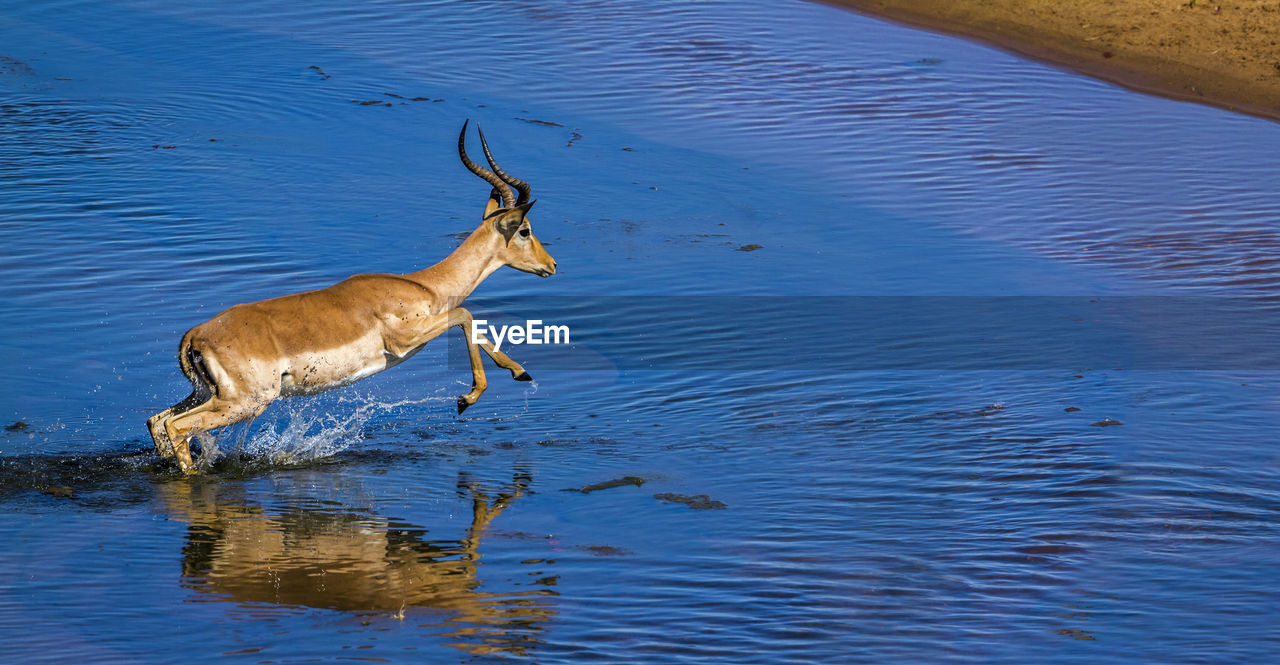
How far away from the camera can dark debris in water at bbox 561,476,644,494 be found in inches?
300

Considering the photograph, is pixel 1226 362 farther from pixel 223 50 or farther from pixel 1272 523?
pixel 223 50

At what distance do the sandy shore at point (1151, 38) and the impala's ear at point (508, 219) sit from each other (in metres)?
9.88

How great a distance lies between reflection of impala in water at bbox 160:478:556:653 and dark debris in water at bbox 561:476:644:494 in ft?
0.97

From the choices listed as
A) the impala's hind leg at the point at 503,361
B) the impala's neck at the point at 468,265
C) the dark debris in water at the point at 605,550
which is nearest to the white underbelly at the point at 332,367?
the impala's hind leg at the point at 503,361

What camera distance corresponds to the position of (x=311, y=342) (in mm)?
7984

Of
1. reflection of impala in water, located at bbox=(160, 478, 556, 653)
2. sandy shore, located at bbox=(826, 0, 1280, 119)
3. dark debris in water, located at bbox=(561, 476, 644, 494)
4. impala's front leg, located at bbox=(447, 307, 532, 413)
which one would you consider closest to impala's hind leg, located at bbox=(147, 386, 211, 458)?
reflection of impala in water, located at bbox=(160, 478, 556, 653)

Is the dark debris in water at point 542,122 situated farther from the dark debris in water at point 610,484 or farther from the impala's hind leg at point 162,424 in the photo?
the dark debris in water at point 610,484

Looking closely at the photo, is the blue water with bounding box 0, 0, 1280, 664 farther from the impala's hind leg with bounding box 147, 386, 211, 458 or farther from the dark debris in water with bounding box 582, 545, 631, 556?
the impala's hind leg with bounding box 147, 386, 211, 458

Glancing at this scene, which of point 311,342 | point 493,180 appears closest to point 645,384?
point 493,180

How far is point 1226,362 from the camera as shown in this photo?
9.36 metres

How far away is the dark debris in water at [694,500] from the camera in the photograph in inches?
289

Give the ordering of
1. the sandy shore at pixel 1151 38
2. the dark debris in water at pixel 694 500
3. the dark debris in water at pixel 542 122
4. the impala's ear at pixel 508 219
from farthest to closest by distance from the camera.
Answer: the sandy shore at pixel 1151 38 < the dark debris in water at pixel 542 122 < the impala's ear at pixel 508 219 < the dark debris in water at pixel 694 500

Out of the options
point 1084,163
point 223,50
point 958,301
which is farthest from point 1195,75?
point 223,50

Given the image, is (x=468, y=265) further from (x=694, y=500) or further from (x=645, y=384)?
(x=694, y=500)
